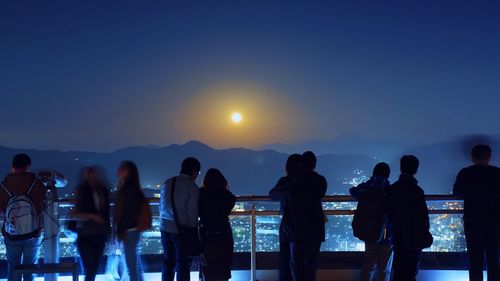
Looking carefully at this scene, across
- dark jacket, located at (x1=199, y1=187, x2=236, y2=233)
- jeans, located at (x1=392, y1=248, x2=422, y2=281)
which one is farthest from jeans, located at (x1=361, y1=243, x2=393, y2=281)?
dark jacket, located at (x1=199, y1=187, x2=236, y2=233)

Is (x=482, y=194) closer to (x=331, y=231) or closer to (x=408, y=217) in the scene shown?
(x=408, y=217)

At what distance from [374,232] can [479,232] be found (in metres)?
1.17

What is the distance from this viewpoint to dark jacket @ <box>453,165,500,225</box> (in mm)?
6066

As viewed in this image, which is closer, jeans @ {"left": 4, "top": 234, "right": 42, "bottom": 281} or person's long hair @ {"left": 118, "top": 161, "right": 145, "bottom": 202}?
person's long hair @ {"left": 118, "top": 161, "right": 145, "bottom": 202}

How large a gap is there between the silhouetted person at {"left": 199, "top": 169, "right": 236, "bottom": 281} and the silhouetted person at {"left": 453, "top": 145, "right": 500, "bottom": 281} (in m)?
2.71

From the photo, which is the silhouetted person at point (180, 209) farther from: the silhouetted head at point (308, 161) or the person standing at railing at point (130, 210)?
the silhouetted head at point (308, 161)

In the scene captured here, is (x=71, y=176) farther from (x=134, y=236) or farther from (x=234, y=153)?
(x=234, y=153)

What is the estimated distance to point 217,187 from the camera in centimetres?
600

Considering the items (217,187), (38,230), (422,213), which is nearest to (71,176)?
(38,230)

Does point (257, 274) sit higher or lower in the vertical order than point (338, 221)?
lower

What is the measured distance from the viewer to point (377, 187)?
6133mm

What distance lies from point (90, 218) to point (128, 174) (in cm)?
61

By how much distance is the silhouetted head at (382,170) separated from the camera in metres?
6.12

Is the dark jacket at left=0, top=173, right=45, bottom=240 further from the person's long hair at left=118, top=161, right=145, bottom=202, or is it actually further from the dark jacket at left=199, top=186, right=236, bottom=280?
the dark jacket at left=199, top=186, right=236, bottom=280
